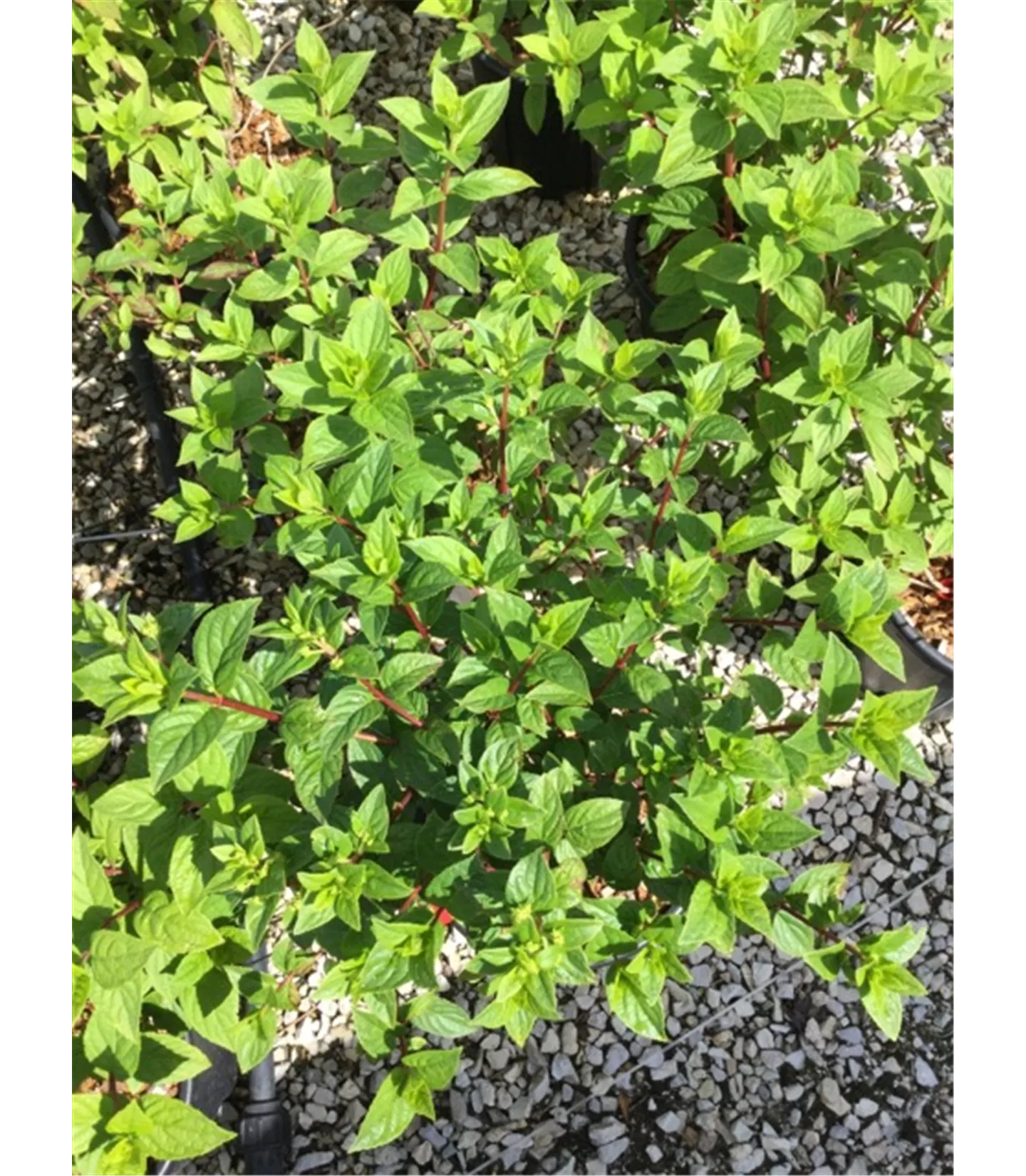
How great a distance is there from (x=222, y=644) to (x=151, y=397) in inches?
78.1

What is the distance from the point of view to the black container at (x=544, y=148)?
11.6 ft

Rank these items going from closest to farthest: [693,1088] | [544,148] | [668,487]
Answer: [668,487] → [693,1088] → [544,148]

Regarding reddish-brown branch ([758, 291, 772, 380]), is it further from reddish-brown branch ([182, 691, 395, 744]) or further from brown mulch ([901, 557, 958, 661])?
reddish-brown branch ([182, 691, 395, 744])

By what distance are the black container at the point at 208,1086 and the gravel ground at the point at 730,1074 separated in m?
0.27

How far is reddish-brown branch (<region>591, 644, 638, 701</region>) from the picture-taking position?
1.90m

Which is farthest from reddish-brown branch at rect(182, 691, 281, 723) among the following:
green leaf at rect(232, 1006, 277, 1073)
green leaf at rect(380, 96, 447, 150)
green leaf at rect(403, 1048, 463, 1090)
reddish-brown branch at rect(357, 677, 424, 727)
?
green leaf at rect(380, 96, 447, 150)

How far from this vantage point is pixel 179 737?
150 centimetres

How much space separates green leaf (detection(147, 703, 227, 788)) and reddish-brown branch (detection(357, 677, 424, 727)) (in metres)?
0.23

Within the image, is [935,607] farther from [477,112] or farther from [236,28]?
[236,28]

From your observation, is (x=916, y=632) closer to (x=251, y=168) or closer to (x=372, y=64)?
(x=251, y=168)

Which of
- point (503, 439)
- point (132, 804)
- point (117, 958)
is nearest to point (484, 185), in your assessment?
point (503, 439)

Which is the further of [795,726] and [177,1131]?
[795,726]

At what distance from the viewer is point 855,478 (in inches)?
123

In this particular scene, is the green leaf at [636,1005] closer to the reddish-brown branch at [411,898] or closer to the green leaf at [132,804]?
the reddish-brown branch at [411,898]
